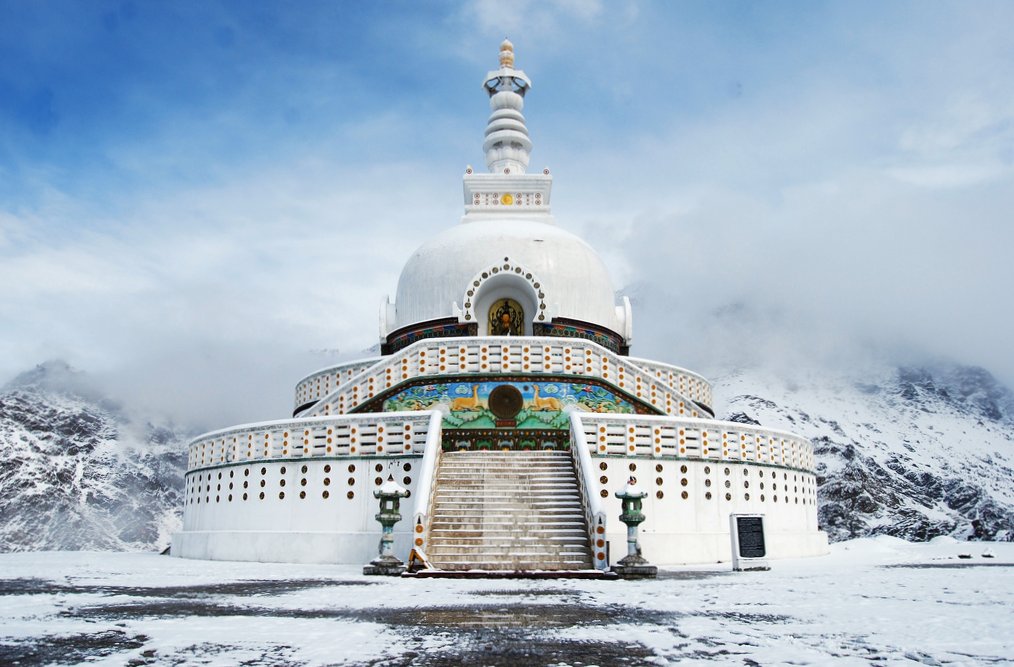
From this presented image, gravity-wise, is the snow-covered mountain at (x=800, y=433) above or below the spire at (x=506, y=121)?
below

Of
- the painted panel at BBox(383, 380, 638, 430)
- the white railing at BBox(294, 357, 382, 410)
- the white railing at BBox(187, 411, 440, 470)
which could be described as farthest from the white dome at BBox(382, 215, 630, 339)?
the white railing at BBox(187, 411, 440, 470)

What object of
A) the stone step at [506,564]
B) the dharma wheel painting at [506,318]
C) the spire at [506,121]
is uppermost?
the spire at [506,121]

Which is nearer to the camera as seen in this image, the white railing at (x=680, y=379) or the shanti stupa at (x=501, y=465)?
the shanti stupa at (x=501, y=465)

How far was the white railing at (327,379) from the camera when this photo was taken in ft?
76.0

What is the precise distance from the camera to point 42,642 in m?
6.04

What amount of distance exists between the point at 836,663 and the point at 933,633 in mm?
1692

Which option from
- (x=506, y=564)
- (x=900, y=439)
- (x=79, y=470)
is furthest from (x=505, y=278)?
(x=79, y=470)

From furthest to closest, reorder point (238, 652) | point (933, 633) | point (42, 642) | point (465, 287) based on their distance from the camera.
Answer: point (465, 287), point (933, 633), point (42, 642), point (238, 652)

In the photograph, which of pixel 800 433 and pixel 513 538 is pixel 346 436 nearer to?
pixel 513 538

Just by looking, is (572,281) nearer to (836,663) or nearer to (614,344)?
(614,344)

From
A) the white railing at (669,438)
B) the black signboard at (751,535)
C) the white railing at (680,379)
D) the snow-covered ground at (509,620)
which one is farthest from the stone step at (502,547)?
the white railing at (680,379)

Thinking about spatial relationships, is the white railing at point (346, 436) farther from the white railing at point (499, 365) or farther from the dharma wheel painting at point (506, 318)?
the dharma wheel painting at point (506, 318)

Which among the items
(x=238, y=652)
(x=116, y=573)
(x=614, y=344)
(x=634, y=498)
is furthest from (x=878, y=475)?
(x=238, y=652)

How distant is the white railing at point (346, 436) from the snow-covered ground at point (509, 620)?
424cm
